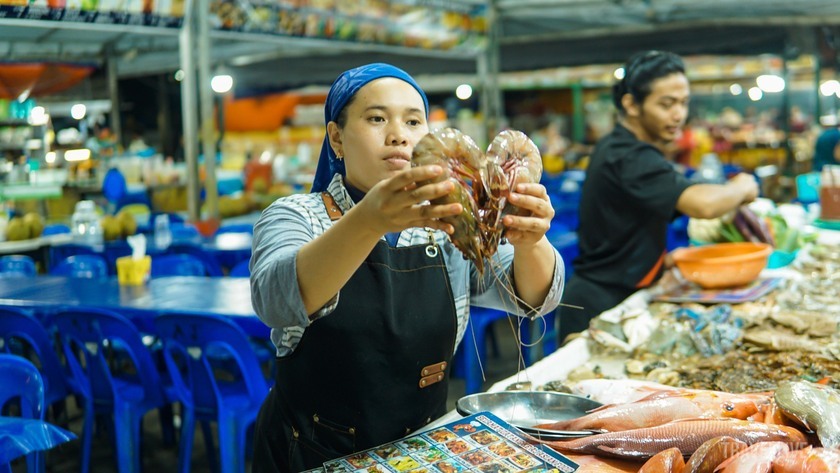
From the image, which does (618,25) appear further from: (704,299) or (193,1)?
(704,299)

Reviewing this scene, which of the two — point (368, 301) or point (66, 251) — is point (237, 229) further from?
point (368, 301)

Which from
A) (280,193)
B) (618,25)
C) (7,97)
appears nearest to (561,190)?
(618,25)

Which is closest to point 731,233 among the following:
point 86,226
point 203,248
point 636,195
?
point 636,195

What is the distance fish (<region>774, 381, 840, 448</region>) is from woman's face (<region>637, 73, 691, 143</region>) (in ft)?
6.91

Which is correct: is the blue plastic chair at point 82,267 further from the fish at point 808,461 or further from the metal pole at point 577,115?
the metal pole at point 577,115

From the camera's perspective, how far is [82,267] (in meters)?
6.48

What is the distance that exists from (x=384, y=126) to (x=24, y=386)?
200 centimetres

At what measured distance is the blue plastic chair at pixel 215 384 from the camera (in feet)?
13.4

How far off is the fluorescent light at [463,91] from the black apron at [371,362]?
18.3m

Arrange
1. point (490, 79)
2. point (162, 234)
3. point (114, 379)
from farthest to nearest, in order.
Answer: point (490, 79) < point (162, 234) < point (114, 379)

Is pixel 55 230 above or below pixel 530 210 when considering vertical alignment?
below

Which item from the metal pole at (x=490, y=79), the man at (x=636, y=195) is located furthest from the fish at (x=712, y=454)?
the metal pole at (x=490, y=79)

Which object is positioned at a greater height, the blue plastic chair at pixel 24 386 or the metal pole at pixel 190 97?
the metal pole at pixel 190 97

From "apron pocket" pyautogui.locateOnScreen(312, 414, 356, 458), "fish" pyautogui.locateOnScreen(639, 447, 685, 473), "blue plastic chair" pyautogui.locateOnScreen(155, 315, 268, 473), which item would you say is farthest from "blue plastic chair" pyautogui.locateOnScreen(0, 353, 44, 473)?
"fish" pyautogui.locateOnScreen(639, 447, 685, 473)
